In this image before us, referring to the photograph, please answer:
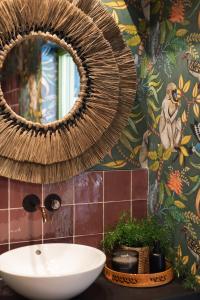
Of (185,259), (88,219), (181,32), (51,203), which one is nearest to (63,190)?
(51,203)

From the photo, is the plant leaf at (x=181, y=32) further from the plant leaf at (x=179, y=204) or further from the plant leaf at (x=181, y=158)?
the plant leaf at (x=179, y=204)

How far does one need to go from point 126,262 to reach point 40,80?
35.2 inches

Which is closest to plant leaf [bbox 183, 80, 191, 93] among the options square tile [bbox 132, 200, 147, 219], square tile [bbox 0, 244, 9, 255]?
square tile [bbox 132, 200, 147, 219]

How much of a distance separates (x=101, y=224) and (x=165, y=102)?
664 mm

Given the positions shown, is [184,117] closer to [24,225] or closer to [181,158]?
[181,158]

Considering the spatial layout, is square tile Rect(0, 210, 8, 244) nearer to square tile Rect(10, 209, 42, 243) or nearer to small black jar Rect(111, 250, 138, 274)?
square tile Rect(10, 209, 42, 243)

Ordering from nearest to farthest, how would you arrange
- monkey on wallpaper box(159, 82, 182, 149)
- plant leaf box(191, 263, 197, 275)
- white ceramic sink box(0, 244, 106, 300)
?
white ceramic sink box(0, 244, 106, 300)
plant leaf box(191, 263, 197, 275)
monkey on wallpaper box(159, 82, 182, 149)

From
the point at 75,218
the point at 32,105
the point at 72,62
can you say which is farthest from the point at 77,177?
the point at 72,62

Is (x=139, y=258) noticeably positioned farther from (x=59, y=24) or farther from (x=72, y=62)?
(x=59, y=24)

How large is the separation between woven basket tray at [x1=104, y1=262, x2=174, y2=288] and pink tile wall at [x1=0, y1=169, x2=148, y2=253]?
0.23 meters

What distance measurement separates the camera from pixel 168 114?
2.03 m

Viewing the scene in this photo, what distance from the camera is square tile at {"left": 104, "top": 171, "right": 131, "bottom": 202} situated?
6.89 ft

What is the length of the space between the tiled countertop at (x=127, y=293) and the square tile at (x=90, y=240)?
0.75 ft

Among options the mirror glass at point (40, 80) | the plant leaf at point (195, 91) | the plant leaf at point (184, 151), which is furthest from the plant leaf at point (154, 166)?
the mirror glass at point (40, 80)
